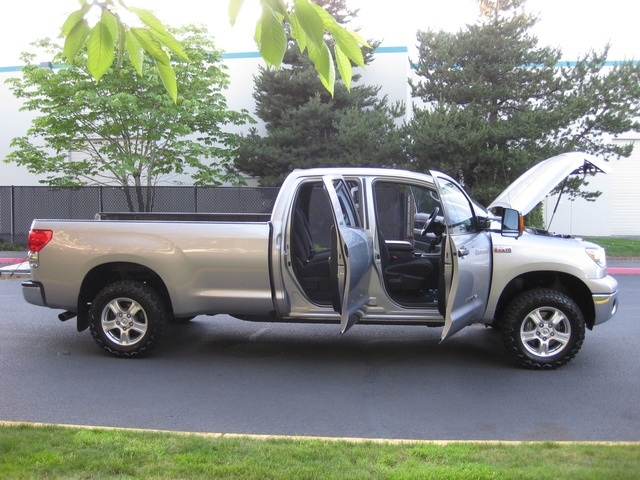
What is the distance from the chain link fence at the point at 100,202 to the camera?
67.8ft

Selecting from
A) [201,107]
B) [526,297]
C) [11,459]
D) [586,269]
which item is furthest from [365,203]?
[201,107]

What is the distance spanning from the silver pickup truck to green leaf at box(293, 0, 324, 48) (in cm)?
346

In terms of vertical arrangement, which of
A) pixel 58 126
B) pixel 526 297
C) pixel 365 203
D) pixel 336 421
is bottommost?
pixel 336 421

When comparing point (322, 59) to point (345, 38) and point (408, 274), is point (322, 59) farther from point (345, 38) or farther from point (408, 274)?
point (408, 274)

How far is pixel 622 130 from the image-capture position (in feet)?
63.1

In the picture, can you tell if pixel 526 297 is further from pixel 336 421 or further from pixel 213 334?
pixel 213 334

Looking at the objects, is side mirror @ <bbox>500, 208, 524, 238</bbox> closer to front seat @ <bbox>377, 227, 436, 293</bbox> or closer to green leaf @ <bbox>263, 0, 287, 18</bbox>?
front seat @ <bbox>377, 227, 436, 293</bbox>

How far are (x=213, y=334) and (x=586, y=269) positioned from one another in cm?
454

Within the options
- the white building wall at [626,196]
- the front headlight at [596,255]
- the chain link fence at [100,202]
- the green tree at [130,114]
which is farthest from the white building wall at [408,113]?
the front headlight at [596,255]

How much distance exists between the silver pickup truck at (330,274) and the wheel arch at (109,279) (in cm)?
1

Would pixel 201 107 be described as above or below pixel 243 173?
above

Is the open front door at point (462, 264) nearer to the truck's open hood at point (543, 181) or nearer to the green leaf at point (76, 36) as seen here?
the truck's open hood at point (543, 181)

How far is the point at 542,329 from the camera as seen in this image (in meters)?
6.41

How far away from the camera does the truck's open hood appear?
703 cm
